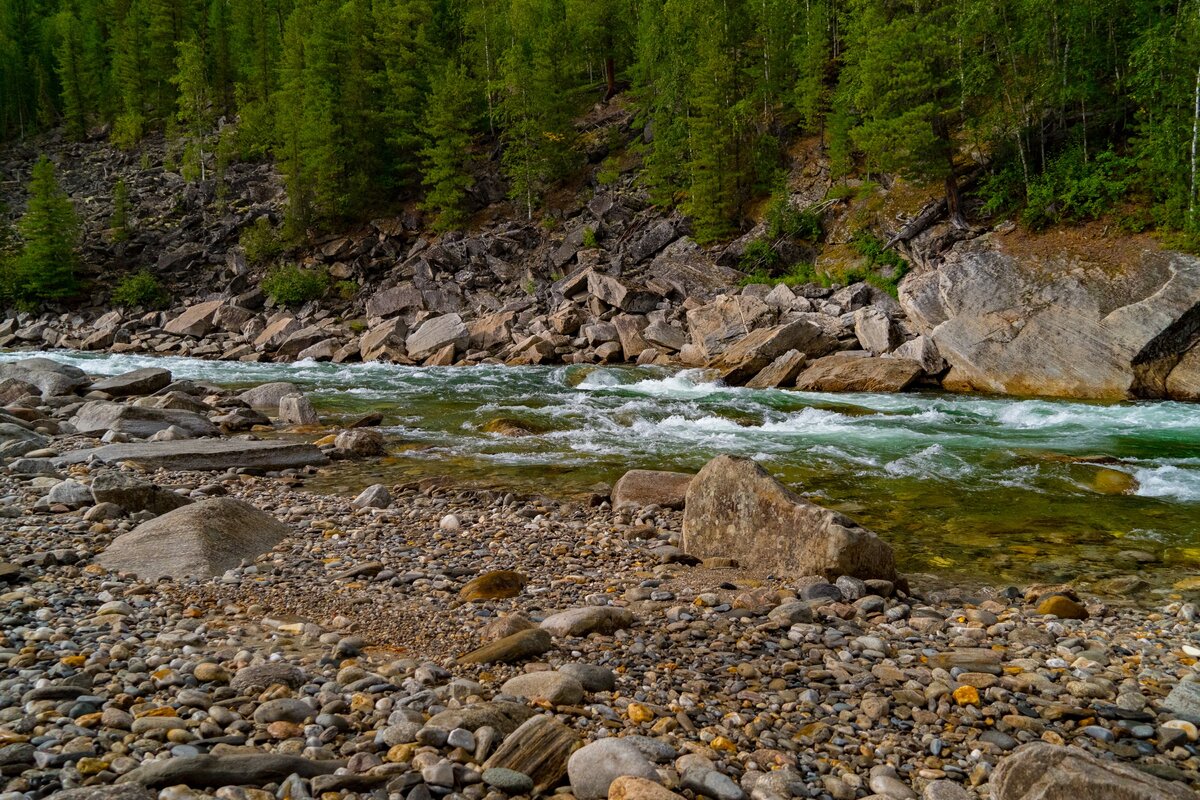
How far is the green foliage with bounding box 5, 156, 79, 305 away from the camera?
141ft

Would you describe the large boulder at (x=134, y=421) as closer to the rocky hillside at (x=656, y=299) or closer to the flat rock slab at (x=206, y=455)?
the flat rock slab at (x=206, y=455)

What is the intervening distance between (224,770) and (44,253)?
5331 centimetres

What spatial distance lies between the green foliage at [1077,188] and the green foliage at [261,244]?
40865mm

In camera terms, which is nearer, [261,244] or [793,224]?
[793,224]

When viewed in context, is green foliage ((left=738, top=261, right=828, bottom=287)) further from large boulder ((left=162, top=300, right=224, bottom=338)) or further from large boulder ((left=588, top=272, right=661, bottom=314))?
large boulder ((left=162, top=300, right=224, bottom=338))

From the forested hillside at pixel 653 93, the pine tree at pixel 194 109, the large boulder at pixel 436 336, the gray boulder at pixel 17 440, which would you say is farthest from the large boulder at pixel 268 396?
the pine tree at pixel 194 109

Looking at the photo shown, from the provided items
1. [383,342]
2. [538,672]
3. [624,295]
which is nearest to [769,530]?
[538,672]

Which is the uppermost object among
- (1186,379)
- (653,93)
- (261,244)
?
(653,93)

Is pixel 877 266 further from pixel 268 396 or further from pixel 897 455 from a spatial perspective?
pixel 268 396

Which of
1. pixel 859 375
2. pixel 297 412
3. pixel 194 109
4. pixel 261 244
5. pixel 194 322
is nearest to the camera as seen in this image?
pixel 297 412

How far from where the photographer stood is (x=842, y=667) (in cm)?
444

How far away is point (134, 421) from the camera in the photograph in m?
13.1

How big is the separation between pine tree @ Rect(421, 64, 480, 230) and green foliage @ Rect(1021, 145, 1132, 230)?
30.7 m

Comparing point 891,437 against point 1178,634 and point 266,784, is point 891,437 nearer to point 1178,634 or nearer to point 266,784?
point 1178,634
